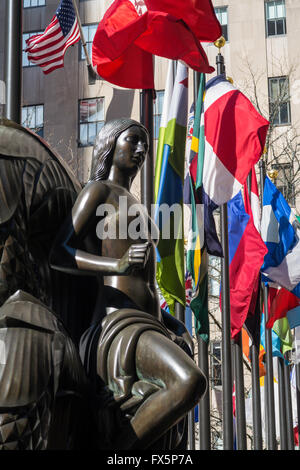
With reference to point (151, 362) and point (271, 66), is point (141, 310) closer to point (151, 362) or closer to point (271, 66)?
point (151, 362)

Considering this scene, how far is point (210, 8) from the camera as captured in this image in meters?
11.1

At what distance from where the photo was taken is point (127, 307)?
4.86m

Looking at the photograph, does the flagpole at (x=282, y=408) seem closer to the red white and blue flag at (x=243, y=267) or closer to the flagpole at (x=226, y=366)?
the red white and blue flag at (x=243, y=267)

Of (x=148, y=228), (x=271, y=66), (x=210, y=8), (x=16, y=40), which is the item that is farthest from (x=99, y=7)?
(x=148, y=228)

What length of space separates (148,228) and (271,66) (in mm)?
30677

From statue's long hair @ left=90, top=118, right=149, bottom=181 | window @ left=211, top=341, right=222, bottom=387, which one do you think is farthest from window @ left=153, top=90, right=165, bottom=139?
statue's long hair @ left=90, top=118, right=149, bottom=181

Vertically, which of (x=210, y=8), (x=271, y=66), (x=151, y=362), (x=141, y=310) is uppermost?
(x=271, y=66)

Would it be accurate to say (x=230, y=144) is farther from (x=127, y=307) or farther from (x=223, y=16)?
(x=223, y=16)

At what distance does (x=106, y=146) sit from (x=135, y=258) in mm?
1015

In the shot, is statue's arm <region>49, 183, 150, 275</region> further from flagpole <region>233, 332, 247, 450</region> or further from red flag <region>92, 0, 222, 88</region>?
flagpole <region>233, 332, 247, 450</region>

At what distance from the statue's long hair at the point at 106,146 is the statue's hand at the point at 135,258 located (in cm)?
82

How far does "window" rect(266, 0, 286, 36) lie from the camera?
3525cm

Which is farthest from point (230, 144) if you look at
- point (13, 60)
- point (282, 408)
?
point (282, 408)
